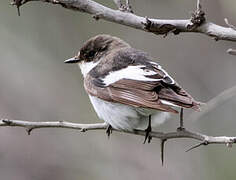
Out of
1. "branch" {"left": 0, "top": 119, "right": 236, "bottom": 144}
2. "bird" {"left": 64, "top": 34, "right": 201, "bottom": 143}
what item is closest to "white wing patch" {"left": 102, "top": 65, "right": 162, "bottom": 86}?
"bird" {"left": 64, "top": 34, "right": 201, "bottom": 143}

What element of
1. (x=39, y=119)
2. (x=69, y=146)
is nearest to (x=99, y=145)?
(x=69, y=146)

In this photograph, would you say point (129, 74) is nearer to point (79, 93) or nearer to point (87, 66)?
point (87, 66)

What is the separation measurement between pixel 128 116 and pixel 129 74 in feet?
1.19

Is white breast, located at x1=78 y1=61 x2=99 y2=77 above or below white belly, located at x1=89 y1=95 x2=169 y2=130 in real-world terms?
above

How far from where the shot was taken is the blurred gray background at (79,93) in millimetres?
7488

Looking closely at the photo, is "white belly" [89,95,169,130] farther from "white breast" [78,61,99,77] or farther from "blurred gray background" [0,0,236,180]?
"blurred gray background" [0,0,236,180]

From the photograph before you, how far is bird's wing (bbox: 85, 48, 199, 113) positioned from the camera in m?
4.20

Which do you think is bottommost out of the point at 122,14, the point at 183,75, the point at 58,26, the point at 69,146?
the point at 69,146

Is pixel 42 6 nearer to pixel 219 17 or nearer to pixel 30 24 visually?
pixel 30 24

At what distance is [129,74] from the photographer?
4.87m

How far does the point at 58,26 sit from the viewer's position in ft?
29.1

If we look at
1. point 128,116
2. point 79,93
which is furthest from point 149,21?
point 79,93

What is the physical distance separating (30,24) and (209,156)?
3227 millimetres

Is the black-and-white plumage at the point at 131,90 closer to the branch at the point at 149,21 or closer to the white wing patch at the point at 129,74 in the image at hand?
the white wing patch at the point at 129,74
